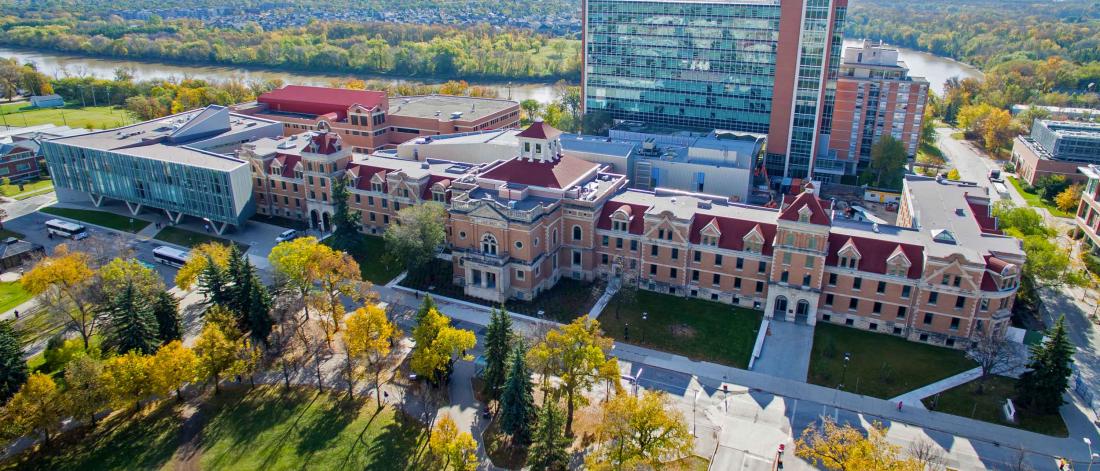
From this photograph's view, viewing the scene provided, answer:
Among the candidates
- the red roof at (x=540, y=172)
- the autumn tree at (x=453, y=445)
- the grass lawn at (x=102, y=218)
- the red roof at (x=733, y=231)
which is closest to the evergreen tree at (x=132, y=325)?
the autumn tree at (x=453, y=445)

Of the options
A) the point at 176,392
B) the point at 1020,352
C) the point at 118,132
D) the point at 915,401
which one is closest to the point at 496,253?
the point at 176,392

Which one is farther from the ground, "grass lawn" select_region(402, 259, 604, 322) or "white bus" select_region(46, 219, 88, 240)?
"white bus" select_region(46, 219, 88, 240)

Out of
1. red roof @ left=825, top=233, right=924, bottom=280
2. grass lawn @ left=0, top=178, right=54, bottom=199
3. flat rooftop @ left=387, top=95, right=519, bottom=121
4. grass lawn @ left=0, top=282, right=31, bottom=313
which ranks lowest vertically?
grass lawn @ left=0, top=282, right=31, bottom=313

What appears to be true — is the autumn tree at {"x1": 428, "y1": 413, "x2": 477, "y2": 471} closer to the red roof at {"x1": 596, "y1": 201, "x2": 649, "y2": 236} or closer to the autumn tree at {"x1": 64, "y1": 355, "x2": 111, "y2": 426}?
the autumn tree at {"x1": 64, "y1": 355, "x2": 111, "y2": 426}

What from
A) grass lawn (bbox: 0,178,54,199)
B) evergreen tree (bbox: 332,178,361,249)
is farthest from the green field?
evergreen tree (bbox: 332,178,361,249)

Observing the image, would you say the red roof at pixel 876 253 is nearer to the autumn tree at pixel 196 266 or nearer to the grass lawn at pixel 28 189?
the autumn tree at pixel 196 266

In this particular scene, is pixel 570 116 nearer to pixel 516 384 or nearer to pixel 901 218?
pixel 901 218

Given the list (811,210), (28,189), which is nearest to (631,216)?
(811,210)

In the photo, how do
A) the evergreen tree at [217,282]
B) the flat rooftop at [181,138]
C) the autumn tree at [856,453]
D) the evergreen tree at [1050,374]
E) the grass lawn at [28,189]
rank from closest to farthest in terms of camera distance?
the autumn tree at [856,453]
the evergreen tree at [1050,374]
the evergreen tree at [217,282]
the flat rooftop at [181,138]
the grass lawn at [28,189]
